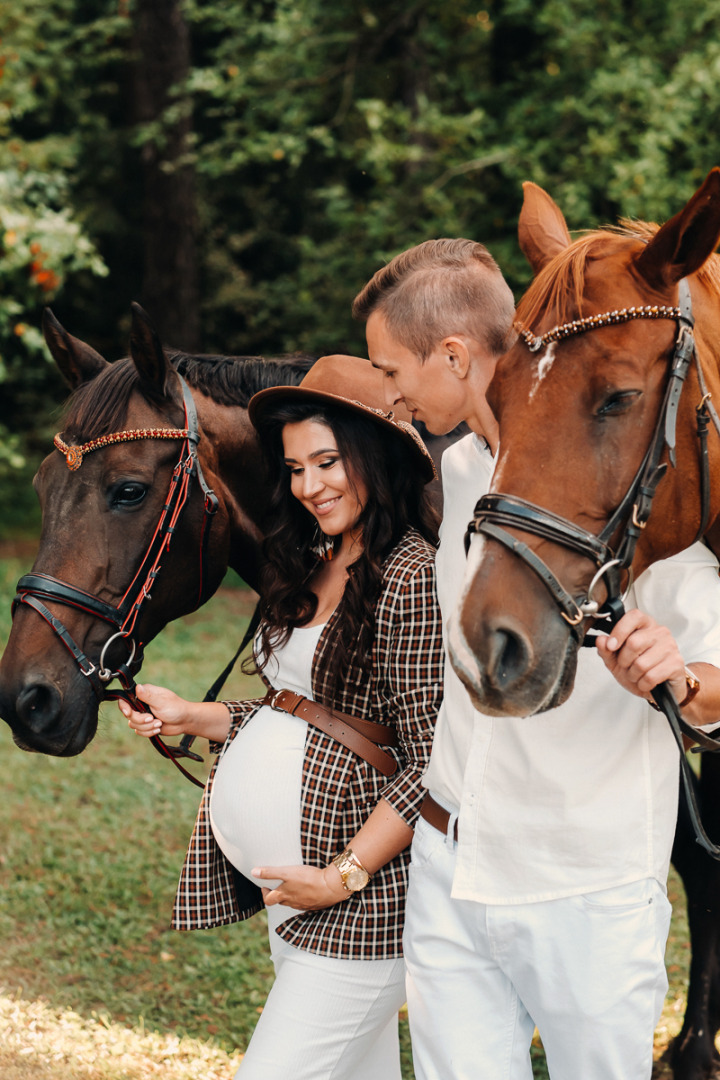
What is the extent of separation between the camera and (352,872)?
2.07 metres

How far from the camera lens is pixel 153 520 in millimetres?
2789

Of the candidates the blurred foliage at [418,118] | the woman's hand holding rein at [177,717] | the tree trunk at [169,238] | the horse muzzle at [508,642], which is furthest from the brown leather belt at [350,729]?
the tree trunk at [169,238]

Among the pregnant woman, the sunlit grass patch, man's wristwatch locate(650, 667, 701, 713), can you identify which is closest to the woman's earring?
the pregnant woman

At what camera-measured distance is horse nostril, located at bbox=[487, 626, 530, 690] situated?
1.45 meters

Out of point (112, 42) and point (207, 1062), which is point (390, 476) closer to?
point (207, 1062)

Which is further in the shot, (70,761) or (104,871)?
(70,761)

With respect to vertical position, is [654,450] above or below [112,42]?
below

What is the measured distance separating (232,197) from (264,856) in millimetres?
15441

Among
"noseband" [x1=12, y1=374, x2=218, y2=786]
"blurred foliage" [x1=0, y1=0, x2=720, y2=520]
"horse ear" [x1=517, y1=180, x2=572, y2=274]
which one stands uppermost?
"blurred foliage" [x1=0, y1=0, x2=720, y2=520]

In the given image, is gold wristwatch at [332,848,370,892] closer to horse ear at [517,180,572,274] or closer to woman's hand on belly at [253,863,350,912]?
woman's hand on belly at [253,863,350,912]

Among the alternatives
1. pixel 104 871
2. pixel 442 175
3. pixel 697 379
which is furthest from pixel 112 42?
pixel 697 379

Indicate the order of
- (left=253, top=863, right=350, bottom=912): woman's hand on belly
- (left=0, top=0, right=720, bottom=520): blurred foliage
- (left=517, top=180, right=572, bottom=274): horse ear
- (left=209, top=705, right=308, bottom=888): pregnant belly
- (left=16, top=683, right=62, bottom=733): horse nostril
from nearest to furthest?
(left=517, top=180, right=572, bottom=274): horse ear
(left=253, top=863, right=350, bottom=912): woman's hand on belly
(left=209, top=705, right=308, bottom=888): pregnant belly
(left=16, top=683, right=62, bottom=733): horse nostril
(left=0, top=0, right=720, bottom=520): blurred foliage

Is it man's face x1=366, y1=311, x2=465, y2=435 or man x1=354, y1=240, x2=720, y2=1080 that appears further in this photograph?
man's face x1=366, y1=311, x2=465, y2=435

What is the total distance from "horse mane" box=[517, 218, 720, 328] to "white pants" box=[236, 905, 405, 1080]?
4.62 ft
